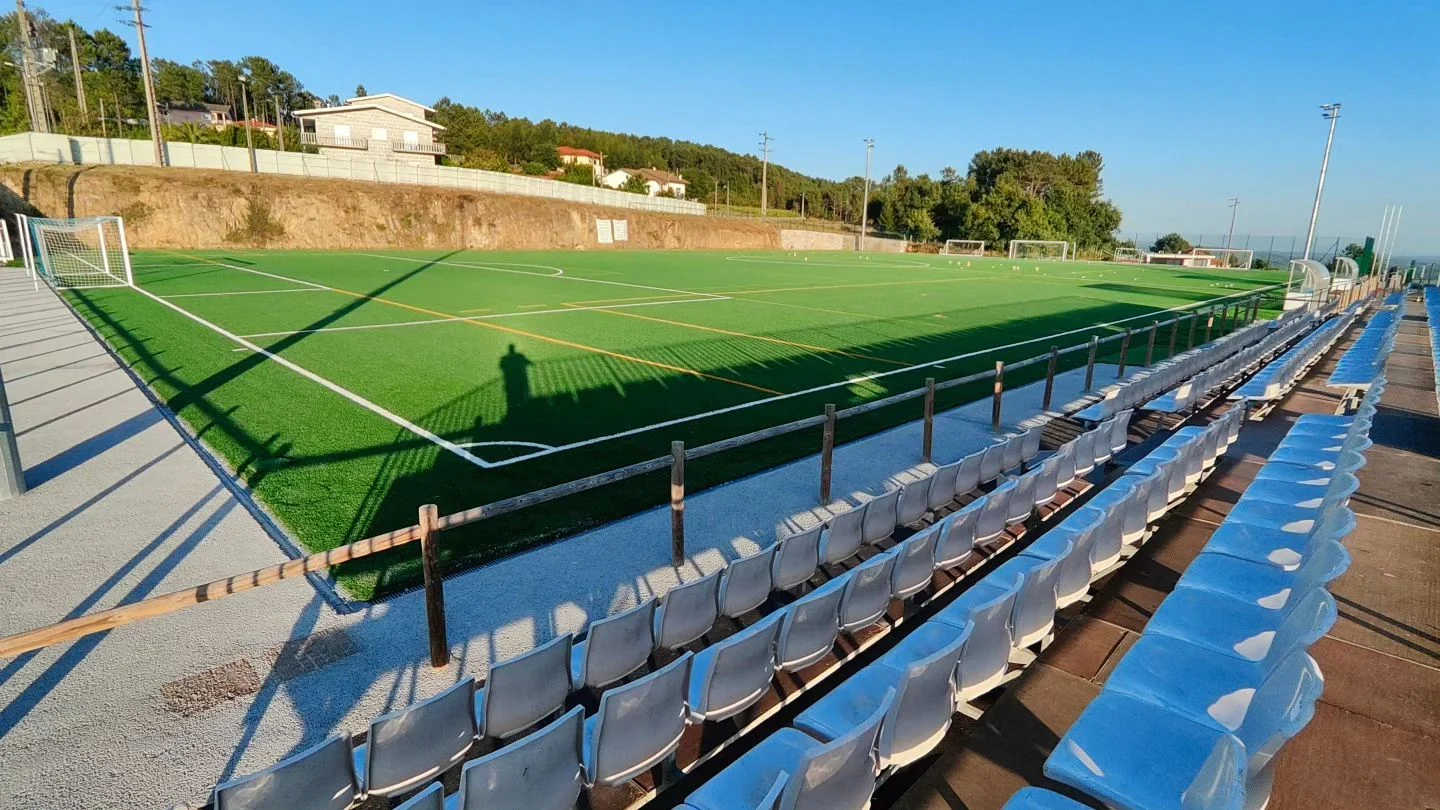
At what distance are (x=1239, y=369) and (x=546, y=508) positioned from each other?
12.2 m

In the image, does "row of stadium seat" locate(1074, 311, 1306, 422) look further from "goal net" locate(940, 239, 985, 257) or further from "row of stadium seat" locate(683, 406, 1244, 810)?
"goal net" locate(940, 239, 985, 257)

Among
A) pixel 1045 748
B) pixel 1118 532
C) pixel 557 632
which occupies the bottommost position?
pixel 557 632

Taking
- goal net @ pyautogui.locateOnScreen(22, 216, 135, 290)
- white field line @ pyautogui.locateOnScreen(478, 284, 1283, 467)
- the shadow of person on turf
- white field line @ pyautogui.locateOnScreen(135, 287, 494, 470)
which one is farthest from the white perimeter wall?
white field line @ pyautogui.locateOnScreen(478, 284, 1283, 467)

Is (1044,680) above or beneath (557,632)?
above

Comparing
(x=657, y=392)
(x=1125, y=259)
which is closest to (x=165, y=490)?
(x=657, y=392)

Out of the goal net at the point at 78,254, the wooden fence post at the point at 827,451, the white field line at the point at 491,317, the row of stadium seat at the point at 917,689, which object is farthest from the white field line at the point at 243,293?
Answer: the row of stadium seat at the point at 917,689

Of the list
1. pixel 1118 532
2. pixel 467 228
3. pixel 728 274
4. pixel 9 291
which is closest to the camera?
pixel 1118 532

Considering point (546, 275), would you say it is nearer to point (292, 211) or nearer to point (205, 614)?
point (292, 211)

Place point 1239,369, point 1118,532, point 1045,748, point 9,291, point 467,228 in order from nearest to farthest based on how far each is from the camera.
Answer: point 1045,748, point 1118,532, point 1239,369, point 9,291, point 467,228

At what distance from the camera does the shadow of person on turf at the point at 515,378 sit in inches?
468

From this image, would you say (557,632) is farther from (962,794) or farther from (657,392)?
(657,392)

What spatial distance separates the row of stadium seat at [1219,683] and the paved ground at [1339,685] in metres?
0.31

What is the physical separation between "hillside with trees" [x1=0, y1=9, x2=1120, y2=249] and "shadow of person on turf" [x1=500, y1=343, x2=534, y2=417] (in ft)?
217

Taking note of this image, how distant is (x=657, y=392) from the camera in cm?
1289
